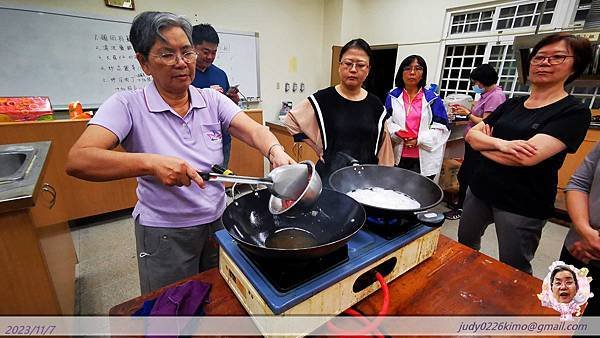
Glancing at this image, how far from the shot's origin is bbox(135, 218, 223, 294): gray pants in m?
0.94

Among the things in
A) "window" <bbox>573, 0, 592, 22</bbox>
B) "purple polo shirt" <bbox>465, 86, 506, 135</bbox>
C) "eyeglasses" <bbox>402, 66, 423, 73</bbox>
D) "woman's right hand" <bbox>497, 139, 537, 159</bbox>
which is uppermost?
"window" <bbox>573, 0, 592, 22</bbox>

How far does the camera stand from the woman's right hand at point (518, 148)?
3.79 ft

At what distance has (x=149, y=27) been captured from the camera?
80 centimetres

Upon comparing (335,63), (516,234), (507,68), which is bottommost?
(516,234)

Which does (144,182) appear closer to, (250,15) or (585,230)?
(585,230)

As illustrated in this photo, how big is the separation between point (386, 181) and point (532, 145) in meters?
0.69

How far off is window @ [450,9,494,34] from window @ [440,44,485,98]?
209 millimetres

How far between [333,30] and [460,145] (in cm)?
280

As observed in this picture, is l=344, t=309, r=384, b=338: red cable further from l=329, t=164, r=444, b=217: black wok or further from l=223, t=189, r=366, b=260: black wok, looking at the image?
l=329, t=164, r=444, b=217: black wok

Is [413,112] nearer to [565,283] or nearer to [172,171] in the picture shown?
[565,283]

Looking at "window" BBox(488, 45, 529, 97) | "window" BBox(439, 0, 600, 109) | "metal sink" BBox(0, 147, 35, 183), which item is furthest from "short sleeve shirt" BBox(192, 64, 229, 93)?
"window" BBox(488, 45, 529, 97)

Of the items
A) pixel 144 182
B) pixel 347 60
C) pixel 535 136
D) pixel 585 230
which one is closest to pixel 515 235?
pixel 585 230

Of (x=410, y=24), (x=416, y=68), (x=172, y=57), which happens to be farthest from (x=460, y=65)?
(x=172, y=57)

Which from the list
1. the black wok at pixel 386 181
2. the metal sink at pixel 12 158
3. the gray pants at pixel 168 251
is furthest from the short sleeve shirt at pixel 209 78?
the black wok at pixel 386 181
